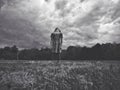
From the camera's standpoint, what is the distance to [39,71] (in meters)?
2.71

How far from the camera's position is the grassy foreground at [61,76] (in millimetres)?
2371

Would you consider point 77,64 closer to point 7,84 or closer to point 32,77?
point 32,77

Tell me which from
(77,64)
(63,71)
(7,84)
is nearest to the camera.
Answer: (7,84)

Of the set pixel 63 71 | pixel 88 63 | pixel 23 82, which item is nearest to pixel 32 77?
pixel 23 82

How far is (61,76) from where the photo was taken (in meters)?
2.61

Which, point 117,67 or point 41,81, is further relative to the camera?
point 117,67

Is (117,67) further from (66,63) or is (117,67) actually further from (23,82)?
(23,82)

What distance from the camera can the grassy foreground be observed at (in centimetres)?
237

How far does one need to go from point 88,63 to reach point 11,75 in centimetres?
178

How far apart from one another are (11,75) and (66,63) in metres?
1.29

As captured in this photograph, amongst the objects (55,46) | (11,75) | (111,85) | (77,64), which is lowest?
(111,85)

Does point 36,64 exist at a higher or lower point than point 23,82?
higher

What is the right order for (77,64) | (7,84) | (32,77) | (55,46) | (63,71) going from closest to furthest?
1. (7,84)
2. (32,77)
3. (63,71)
4. (77,64)
5. (55,46)

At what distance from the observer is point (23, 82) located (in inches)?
95.7
